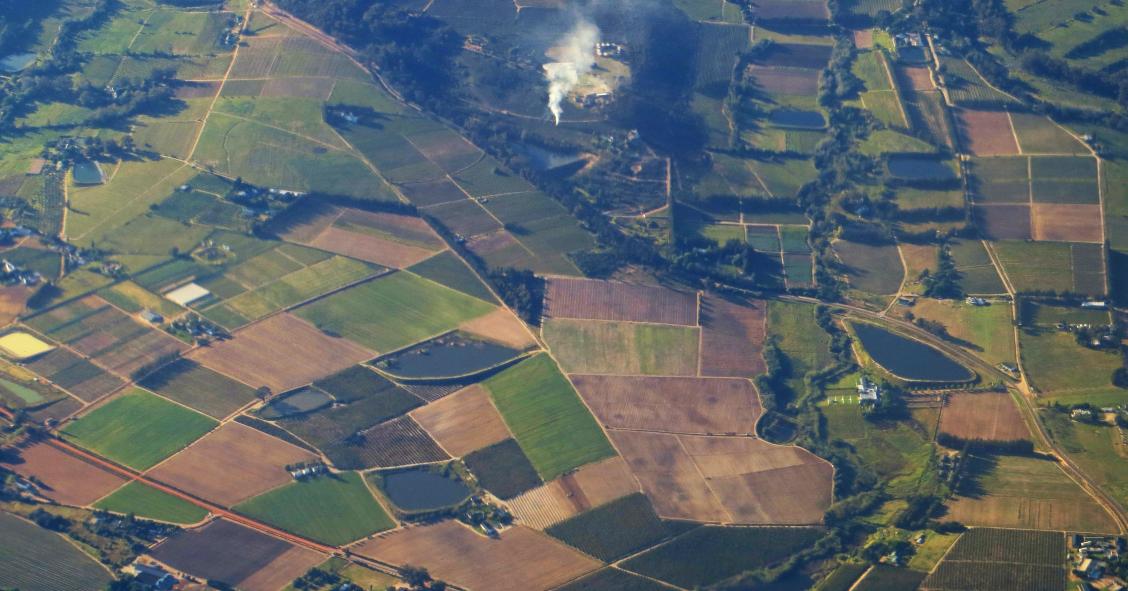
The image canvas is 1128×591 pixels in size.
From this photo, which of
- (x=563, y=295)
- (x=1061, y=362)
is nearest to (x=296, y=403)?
(x=563, y=295)

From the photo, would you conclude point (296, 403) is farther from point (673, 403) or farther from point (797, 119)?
point (797, 119)

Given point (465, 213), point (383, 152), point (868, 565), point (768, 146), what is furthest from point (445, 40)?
point (868, 565)

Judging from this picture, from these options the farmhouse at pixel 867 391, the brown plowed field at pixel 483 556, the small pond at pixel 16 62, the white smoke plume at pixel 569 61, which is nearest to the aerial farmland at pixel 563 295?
the farmhouse at pixel 867 391

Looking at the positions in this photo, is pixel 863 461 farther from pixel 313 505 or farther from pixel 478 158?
pixel 478 158

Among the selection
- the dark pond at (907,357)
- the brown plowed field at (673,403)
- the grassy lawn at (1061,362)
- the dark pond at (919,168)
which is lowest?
the brown plowed field at (673,403)

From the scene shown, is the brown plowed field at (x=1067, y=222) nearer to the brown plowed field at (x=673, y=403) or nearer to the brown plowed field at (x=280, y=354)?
the brown plowed field at (x=673, y=403)

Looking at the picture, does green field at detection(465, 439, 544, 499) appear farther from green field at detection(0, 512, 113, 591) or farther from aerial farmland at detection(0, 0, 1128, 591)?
green field at detection(0, 512, 113, 591)
